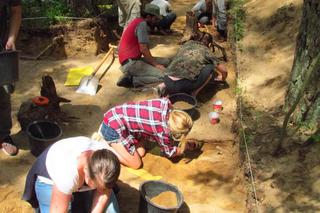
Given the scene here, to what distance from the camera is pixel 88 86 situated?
655cm

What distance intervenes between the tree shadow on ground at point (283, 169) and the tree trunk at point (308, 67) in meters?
0.29

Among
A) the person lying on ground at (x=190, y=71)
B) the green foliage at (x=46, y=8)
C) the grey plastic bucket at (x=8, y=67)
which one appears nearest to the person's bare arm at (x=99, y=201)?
the grey plastic bucket at (x=8, y=67)

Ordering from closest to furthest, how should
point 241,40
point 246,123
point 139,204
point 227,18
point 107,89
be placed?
point 139,204
point 246,123
point 107,89
point 241,40
point 227,18

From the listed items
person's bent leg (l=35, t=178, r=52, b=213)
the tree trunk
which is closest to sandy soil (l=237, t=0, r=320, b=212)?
the tree trunk

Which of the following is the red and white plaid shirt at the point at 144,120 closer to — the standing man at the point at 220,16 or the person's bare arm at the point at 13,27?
the person's bare arm at the point at 13,27

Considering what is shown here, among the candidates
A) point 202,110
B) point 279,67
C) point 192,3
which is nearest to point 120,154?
point 202,110

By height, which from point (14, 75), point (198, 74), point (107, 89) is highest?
point (14, 75)

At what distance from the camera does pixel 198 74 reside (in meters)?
6.12

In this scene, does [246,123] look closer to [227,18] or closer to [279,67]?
[279,67]

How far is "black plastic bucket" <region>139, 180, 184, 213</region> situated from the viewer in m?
3.84

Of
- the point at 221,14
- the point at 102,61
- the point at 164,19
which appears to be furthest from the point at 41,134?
the point at 221,14

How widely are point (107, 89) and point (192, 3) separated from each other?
225 inches

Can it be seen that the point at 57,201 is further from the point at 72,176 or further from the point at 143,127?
the point at 143,127

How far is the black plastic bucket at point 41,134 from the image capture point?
482cm
